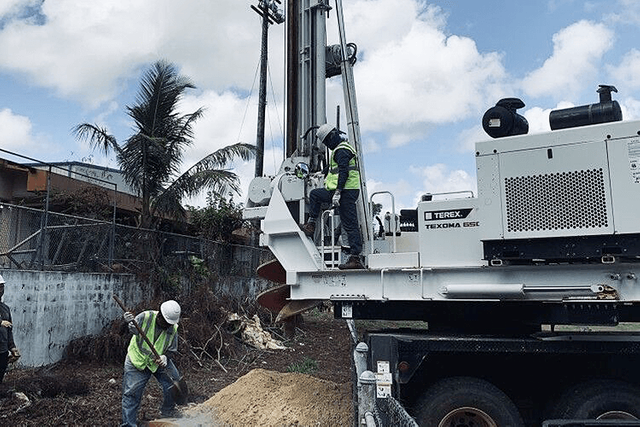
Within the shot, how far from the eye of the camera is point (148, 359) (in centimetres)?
708

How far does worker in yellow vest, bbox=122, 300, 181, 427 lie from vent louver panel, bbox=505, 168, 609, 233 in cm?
432

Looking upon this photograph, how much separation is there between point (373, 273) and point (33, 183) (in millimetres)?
12203

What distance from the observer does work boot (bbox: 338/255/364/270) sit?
599 cm

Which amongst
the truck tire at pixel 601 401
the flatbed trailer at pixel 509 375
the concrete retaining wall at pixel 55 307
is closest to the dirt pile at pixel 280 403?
the flatbed trailer at pixel 509 375

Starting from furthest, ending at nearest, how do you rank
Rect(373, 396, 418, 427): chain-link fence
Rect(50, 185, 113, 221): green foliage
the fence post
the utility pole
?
the utility pole → Rect(50, 185, 113, 221): green foliage → the fence post → Rect(373, 396, 418, 427): chain-link fence

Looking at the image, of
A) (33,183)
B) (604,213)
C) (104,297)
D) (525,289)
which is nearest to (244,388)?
(525,289)

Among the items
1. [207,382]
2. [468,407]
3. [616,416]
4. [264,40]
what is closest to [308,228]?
[468,407]

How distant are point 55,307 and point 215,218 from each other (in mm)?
6364

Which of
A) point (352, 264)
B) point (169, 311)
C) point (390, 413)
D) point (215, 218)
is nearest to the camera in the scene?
point (390, 413)

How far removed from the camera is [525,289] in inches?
203

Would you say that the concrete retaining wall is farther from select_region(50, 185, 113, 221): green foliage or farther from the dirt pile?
the dirt pile

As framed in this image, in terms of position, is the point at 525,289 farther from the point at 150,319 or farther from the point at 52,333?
the point at 52,333

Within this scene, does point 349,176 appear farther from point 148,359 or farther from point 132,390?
point 132,390

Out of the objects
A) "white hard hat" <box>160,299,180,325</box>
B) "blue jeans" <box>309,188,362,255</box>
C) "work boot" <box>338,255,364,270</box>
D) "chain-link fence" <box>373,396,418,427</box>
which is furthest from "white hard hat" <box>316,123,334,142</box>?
"chain-link fence" <box>373,396,418,427</box>
